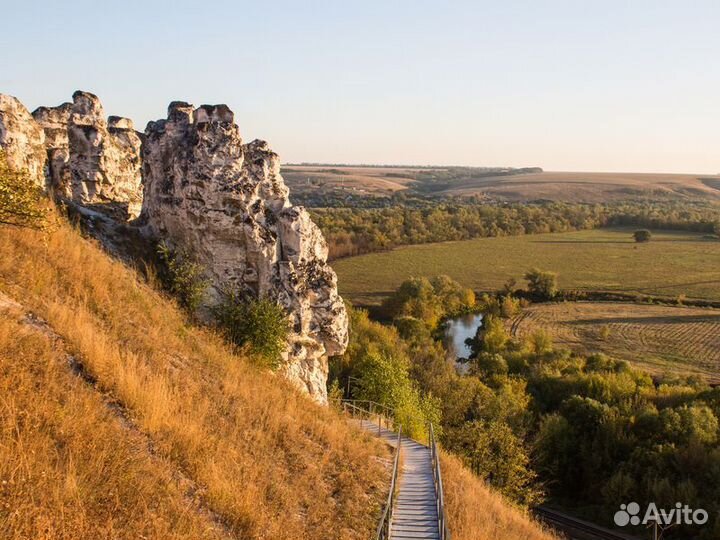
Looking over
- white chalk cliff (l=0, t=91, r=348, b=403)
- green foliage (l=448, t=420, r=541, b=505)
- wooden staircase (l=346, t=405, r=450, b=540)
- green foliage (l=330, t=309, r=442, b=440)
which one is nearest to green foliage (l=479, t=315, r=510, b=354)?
green foliage (l=330, t=309, r=442, b=440)

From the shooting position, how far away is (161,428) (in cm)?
787

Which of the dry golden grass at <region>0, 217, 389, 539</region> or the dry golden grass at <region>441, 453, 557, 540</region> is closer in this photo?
the dry golden grass at <region>0, 217, 389, 539</region>

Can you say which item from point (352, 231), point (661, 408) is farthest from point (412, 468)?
point (352, 231)

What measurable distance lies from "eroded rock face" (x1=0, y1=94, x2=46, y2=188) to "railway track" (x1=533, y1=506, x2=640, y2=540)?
75.4 ft

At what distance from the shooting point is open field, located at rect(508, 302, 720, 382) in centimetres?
4703

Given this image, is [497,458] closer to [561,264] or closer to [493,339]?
[493,339]

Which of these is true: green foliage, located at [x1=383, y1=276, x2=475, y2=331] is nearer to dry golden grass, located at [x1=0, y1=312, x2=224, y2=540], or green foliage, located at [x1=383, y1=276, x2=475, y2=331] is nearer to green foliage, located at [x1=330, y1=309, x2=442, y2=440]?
green foliage, located at [x1=330, y1=309, x2=442, y2=440]

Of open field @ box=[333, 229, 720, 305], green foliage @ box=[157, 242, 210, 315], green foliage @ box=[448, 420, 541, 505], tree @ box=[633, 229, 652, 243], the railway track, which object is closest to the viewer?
green foliage @ box=[157, 242, 210, 315]

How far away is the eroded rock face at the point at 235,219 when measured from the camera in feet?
52.9

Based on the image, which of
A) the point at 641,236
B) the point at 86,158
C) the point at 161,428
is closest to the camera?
the point at 161,428

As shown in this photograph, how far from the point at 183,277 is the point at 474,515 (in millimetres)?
9784

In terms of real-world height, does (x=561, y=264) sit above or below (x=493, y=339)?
above

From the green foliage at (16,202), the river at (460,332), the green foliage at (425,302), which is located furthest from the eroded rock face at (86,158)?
the green foliage at (425,302)

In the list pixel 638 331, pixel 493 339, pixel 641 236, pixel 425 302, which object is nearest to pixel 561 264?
pixel 641 236
